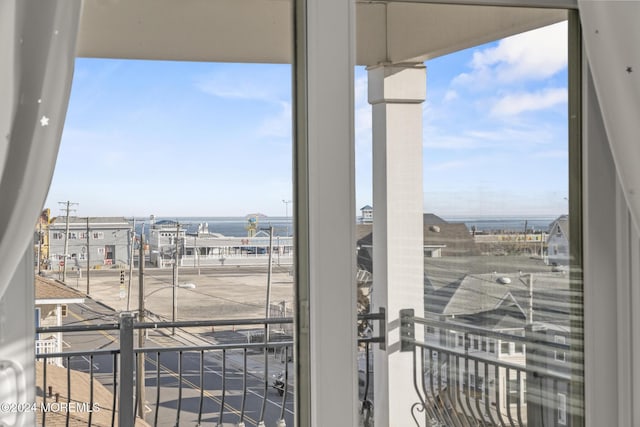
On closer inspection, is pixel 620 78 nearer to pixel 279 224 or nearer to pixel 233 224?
pixel 279 224

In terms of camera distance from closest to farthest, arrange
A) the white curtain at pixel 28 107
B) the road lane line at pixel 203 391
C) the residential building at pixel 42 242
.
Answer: the white curtain at pixel 28 107, the residential building at pixel 42 242, the road lane line at pixel 203 391

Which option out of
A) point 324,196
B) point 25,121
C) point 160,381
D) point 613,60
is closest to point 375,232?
point 324,196

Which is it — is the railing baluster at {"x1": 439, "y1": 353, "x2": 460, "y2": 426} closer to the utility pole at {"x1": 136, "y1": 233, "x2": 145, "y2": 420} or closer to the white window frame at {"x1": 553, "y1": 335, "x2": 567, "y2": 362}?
the white window frame at {"x1": 553, "y1": 335, "x2": 567, "y2": 362}

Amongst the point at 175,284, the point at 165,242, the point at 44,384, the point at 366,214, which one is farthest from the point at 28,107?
the point at 366,214

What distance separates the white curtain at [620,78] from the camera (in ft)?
7.10

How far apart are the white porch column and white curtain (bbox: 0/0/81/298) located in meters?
0.93

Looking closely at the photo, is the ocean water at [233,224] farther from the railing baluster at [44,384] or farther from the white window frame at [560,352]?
the white window frame at [560,352]

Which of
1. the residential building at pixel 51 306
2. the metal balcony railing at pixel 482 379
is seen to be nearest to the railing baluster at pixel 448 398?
the metal balcony railing at pixel 482 379

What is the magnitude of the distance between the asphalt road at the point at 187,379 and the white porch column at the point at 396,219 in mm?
339

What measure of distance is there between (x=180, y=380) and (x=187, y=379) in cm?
2

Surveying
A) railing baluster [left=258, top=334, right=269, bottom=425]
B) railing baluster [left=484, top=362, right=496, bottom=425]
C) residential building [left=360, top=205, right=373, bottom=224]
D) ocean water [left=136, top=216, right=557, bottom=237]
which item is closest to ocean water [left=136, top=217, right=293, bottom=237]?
ocean water [left=136, top=216, right=557, bottom=237]

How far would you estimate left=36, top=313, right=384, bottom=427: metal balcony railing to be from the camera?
1.98 m

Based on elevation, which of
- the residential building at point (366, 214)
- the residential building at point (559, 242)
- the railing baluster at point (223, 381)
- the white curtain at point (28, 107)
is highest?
the white curtain at point (28, 107)

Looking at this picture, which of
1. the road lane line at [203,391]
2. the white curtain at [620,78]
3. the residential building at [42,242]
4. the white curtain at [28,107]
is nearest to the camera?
the white curtain at [28,107]
